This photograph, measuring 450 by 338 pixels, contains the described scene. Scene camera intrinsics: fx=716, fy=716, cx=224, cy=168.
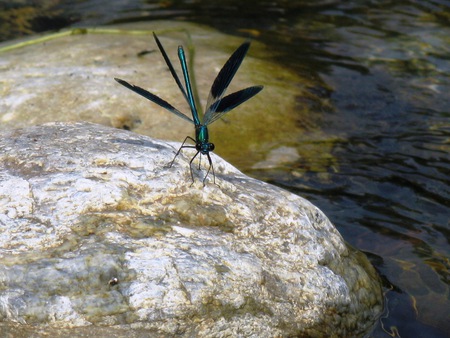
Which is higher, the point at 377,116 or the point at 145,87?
the point at 145,87

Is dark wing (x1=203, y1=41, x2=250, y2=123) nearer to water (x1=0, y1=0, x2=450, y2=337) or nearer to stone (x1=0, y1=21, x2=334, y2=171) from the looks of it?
water (x1=0, y1=0, x2=450, y2=337)

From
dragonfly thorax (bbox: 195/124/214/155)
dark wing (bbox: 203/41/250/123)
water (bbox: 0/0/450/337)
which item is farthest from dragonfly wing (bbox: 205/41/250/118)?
water (bbox: 0/0/450/337)

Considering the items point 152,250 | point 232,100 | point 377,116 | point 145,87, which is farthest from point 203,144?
point 377,116

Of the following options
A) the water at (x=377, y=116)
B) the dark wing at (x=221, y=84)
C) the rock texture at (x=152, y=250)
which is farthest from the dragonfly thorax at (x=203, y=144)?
the water at (x=377, y=116)

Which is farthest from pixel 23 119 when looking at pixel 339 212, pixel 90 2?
pixel 90 2

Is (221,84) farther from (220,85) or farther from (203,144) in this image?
(203,144)

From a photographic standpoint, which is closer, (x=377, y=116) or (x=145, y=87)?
(x=145, y=87)
